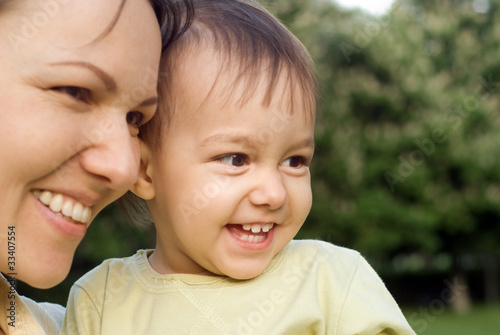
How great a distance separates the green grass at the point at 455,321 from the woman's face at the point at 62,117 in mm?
13650

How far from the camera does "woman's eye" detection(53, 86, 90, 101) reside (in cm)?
190

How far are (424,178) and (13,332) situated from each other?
17884mm

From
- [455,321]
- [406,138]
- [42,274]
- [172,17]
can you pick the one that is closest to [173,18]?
[172,17]

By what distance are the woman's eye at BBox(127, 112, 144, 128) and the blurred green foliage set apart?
547 inches

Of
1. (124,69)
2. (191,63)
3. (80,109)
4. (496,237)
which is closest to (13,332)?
(80,109)

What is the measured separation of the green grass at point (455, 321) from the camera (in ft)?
54.2

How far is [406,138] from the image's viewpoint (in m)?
18.4

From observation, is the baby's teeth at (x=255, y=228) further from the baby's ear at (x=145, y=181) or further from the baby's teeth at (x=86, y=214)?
the baby's teeth at (x=86, y=214)

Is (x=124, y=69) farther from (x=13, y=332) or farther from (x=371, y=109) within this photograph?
(x=371, y=109)

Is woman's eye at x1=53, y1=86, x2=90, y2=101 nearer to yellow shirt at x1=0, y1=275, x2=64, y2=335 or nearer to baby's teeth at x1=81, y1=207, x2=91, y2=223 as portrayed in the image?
baby's teeth at x1=81, y1=207, x2=91, y2=223

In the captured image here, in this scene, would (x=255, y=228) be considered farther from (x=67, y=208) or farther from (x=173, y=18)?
(x=173, y=18)

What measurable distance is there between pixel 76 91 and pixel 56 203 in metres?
0.34

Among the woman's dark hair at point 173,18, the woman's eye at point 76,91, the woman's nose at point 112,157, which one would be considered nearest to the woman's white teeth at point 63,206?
the woman's nose at point 112,157

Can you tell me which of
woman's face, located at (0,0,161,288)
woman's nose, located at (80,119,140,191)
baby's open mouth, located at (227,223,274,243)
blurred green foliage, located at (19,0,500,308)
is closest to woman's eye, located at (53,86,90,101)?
woman's face, located at (0,0,161,288)
